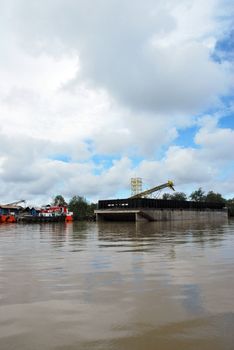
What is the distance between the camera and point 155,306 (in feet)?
23.1

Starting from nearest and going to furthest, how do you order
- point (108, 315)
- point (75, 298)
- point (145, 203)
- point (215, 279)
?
point (108, 315) → point (75, 298) → point (215, 279) → point (145, 203)

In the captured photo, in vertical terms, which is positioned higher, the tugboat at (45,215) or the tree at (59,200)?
the tree at (59,200)

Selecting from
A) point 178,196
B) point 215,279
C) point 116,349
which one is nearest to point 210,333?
point 116,349

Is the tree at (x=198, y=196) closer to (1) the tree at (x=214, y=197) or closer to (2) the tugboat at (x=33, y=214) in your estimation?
(1) the tree at (x=214, y=197)

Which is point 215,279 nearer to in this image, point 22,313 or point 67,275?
point 67,275

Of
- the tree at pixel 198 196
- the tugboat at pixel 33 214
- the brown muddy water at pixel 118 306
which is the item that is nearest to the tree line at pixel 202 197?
the tree at pixel 198 196

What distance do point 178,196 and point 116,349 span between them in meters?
163

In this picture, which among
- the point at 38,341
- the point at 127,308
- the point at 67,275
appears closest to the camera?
the point at 38,341

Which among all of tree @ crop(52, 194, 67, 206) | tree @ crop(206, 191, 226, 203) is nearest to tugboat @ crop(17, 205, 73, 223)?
tree @ crop(52, 194, 67, 206)

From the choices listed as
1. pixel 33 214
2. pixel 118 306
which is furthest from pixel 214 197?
pixel 118 306

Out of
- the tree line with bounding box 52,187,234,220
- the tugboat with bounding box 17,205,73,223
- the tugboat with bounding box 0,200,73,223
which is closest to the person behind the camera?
the tugboat with bounding box 17,205,73,223

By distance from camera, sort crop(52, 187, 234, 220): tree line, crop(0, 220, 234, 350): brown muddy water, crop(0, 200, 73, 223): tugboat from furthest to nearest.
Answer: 1. crop(52, 187, 234, 220): tree line
2. crop(0, 200, 73, 223): tugboat
3. crop(0, 220, 234, 350): brown muddy water

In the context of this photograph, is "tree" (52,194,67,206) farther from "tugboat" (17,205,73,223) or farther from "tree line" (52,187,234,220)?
"tugboat" (17,205,73,223)

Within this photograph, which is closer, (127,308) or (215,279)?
(127,308)
